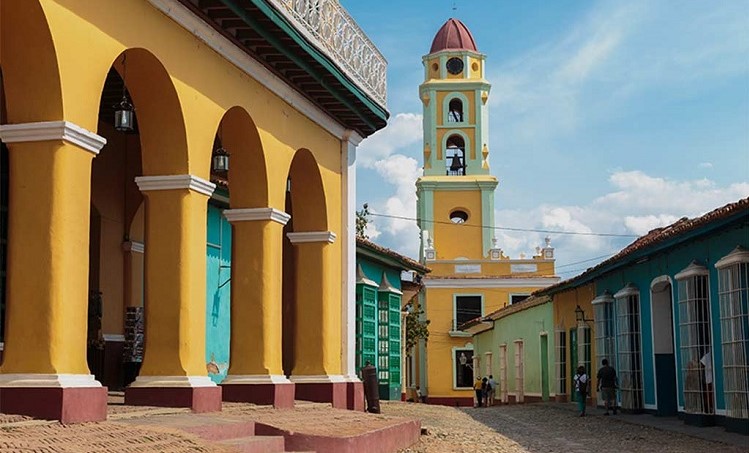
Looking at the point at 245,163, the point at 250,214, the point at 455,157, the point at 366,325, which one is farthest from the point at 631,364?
the point at 455,157

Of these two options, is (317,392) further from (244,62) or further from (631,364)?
(631,364)

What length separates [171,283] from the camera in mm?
9555

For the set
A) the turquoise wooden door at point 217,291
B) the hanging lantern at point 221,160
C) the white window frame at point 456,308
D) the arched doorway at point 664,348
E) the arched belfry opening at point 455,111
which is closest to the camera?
the hanging lantern at point 221,160

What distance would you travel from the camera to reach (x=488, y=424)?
64.0 ft

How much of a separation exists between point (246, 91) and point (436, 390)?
38.1 meters

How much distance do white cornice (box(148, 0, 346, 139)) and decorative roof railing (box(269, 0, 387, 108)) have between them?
0.57m

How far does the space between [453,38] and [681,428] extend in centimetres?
3537

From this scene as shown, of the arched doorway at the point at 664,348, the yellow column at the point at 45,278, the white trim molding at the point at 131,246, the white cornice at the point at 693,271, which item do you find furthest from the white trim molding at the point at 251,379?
the arched doorway at the point at 664,348

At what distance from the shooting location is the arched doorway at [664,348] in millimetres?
19141

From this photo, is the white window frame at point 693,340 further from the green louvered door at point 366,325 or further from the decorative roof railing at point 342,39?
the green louvered door at point 366,325

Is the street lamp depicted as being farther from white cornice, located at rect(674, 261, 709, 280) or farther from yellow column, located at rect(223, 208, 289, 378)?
yellow column, located at rect(223, 208, 289, 378)

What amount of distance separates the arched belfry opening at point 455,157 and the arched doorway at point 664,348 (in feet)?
98.6

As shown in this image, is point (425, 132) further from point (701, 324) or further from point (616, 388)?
point (701, 324)

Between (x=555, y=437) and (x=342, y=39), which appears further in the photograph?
(x=555, y=437)
